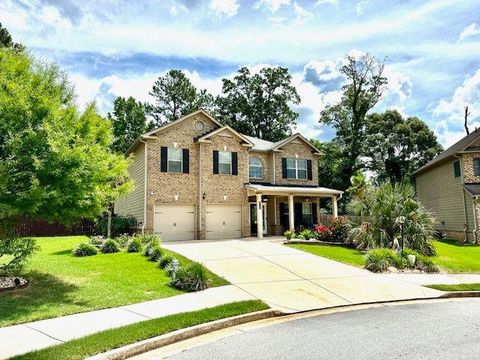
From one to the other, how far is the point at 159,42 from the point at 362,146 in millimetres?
28281

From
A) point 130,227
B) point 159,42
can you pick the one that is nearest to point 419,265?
point 159,42

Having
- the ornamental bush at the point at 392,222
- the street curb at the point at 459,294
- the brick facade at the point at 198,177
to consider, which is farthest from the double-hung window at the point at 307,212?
the street curb at the point at 459,294

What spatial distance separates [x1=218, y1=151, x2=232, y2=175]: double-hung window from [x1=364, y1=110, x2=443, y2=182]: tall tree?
20.1 meters

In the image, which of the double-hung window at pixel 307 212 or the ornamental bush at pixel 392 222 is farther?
the double-hung window at pixel 307 212

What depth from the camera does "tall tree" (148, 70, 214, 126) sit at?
141 feet

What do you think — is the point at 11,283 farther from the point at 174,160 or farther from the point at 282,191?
the point at 282,191

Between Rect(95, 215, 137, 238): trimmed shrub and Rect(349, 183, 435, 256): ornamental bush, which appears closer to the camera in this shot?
Rect(349, 183, 435, 256): ornamental bush

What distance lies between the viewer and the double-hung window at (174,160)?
21.1 m

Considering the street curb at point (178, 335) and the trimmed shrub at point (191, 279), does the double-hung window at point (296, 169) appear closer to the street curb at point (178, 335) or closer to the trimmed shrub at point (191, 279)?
the trimmed shrub at point (191, 279)

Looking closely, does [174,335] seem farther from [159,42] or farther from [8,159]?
[159,42]

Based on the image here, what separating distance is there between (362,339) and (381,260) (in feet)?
26.1

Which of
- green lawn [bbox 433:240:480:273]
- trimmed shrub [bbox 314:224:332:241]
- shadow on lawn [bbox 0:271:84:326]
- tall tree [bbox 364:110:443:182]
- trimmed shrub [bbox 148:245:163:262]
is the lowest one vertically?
green lawn [bbox 433:240:480:273]

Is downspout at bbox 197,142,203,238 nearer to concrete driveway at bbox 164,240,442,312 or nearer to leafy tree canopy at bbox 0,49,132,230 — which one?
concrete driveway at bbox 164,240,442,312

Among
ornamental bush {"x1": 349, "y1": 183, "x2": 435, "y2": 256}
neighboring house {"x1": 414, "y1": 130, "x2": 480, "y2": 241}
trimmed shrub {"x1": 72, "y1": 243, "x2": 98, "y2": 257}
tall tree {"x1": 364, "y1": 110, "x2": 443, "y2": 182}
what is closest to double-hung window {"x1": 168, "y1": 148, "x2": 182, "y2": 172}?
trimmed shrub {"x1": 72, "y1": 243, "x2": 98, "y2": 257}
